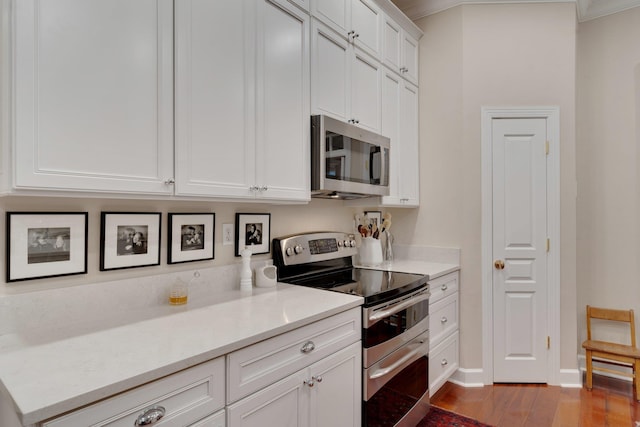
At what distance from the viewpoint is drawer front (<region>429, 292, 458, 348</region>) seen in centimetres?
245

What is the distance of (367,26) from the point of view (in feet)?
8.06

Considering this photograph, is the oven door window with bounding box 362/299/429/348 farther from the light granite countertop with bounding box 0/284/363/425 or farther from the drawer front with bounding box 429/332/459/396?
the drawer front with bounding box 429/332/459/396

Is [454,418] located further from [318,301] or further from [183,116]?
[183,116]

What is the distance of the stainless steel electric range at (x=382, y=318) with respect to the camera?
5.82ft

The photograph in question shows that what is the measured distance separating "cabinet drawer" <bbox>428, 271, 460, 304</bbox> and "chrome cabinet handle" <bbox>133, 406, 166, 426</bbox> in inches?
72.2

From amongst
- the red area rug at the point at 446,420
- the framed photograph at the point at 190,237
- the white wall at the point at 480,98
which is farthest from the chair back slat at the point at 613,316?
the framed photograph at the point at 190,237

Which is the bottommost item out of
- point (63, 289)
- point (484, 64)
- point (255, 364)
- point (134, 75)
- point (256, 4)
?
point (255, 364)

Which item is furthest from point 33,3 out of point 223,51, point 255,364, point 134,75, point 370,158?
point 370,158

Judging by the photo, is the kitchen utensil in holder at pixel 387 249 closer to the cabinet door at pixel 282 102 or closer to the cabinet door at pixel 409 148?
the cabinet door at pixel 409 148

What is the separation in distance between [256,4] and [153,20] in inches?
22.0

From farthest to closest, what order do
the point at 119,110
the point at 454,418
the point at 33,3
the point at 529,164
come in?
the point at 529,164 → the point at 454,418 → the point at 119,110 → the point at 33,3

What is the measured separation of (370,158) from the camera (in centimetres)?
241

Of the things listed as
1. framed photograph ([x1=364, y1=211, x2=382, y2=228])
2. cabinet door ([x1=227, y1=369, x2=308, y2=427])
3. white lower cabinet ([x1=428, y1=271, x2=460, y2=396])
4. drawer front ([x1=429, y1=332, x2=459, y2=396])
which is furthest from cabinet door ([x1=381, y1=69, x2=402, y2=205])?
cabinet door ([x1=227, y1=369, x2=308, y2=427])

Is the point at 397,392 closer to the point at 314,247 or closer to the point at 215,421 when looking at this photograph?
the point at 314,247
